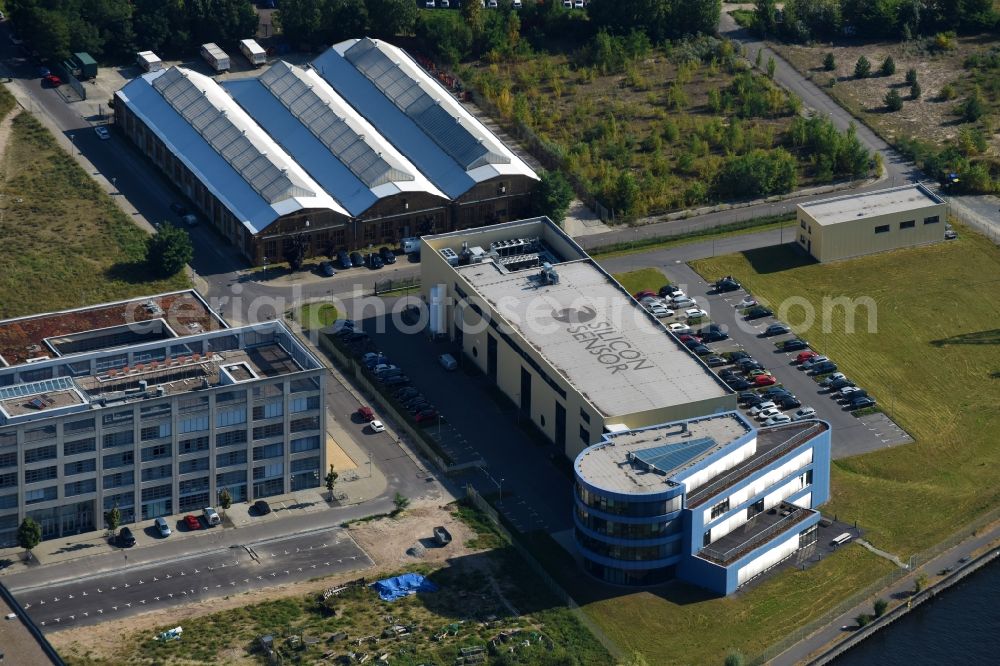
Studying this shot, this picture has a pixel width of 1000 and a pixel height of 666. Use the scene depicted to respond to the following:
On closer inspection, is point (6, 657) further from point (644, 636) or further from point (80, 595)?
point (644, 636)

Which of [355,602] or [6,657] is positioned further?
[355,602]

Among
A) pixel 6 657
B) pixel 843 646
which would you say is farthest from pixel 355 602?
pixel 843 646

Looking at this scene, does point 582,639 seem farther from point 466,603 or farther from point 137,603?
point 137,603

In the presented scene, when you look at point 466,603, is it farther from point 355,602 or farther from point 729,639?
point 729,639

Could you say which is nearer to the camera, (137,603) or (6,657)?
(6,657)

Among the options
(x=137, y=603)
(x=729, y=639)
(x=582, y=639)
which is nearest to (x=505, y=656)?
(x=582, y=639)

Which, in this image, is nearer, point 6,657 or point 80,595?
point 6,657
